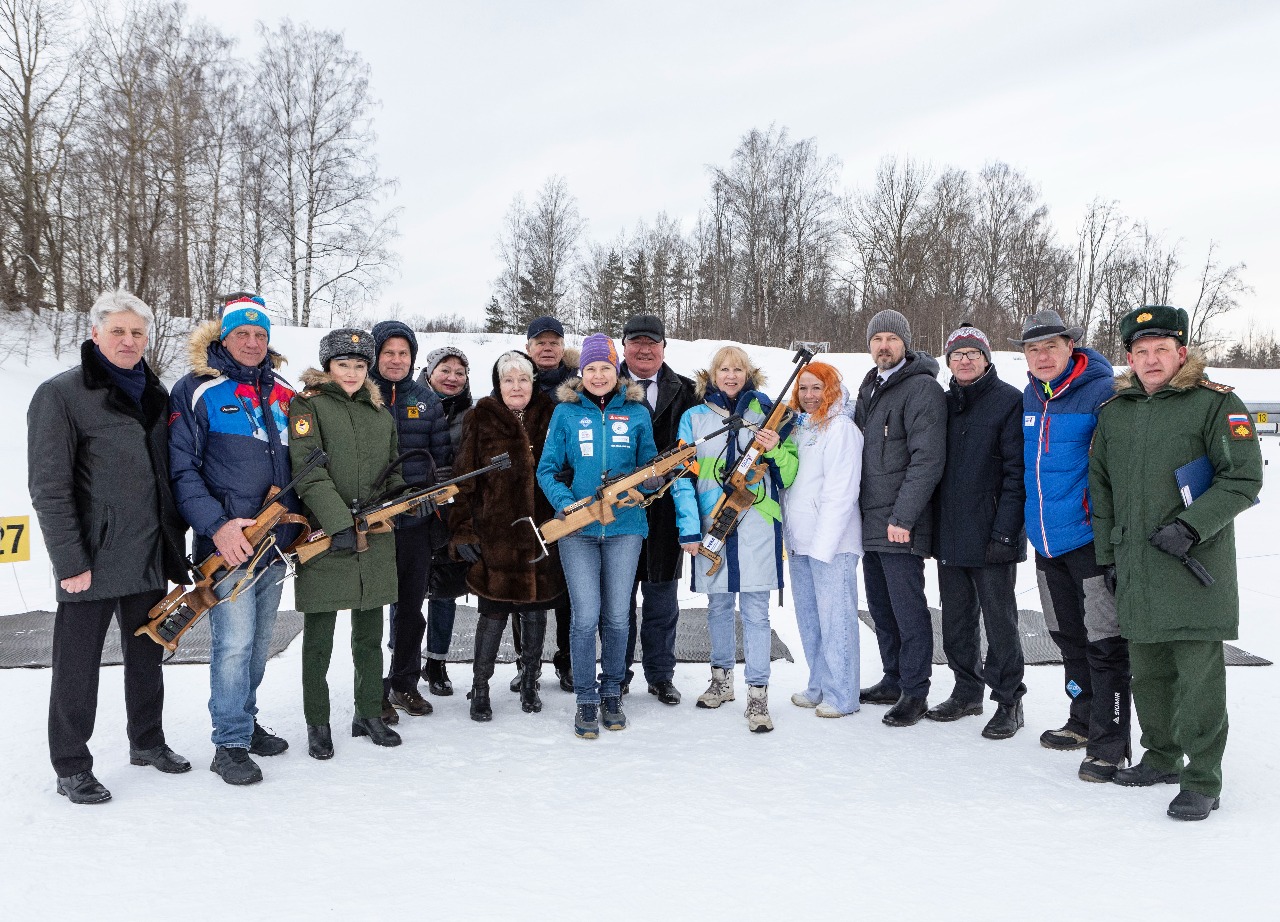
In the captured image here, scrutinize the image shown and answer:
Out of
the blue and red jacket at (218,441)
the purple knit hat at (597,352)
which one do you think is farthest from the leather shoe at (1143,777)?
the blue and red jacket at (218,441)

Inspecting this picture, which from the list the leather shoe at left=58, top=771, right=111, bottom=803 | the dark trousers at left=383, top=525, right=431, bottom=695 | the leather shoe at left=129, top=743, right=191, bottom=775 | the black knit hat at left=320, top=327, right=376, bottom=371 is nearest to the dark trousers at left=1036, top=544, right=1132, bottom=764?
the dark trousers at left=383, top=525, right=431, bottom=695

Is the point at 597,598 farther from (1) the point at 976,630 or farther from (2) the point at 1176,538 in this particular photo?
(2) the point at 1176,538

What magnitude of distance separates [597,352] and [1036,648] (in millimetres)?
3319

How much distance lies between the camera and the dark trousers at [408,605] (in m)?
3.81

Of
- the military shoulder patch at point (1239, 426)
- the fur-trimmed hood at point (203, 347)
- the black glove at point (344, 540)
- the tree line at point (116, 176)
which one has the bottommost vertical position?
the black glove at point (344, 540)

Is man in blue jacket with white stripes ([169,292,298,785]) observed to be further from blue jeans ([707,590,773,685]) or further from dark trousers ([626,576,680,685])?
blue jeans ([707,590,773,685])

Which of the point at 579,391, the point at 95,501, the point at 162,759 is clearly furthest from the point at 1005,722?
the point at 95,501

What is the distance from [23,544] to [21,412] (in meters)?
8.32

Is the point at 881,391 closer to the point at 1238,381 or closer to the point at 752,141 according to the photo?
the point at 1238,381

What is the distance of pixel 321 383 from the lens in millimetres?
3449

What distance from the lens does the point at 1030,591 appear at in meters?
6.52

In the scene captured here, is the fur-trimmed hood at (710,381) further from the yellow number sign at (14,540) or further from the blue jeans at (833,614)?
the yellow number sign at (14,540)

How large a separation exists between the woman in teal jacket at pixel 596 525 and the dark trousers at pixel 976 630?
1531mm

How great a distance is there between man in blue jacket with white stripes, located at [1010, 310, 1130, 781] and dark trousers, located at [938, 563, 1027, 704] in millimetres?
192
